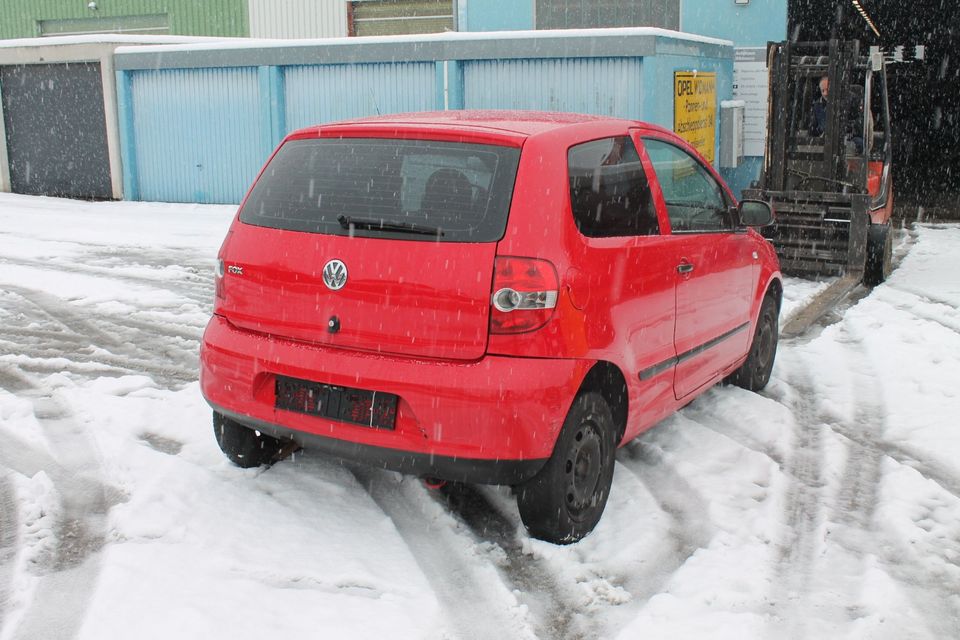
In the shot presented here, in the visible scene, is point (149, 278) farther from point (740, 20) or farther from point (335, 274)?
point (740, 20)

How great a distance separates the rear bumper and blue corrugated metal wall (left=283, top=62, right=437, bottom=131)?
12.4 meters

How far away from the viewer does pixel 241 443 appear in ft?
16.1

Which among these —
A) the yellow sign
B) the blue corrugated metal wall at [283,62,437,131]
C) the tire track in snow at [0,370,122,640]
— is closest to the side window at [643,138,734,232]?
the tire track in snow at [0,370,122,640]

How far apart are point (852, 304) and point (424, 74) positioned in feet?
28.4

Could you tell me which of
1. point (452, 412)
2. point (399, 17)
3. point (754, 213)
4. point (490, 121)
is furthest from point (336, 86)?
point (452, 412)

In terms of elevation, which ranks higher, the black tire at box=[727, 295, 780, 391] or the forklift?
the forklift

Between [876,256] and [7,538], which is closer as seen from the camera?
[7,538]

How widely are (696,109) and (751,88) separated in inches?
103

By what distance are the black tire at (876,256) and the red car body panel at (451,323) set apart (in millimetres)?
6463

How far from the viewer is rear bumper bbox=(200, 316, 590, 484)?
3.86 metres

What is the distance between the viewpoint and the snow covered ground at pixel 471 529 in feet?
11.9

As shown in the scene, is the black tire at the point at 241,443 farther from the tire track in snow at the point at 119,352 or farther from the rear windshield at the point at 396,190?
the tire track in snow at the point at 119,352

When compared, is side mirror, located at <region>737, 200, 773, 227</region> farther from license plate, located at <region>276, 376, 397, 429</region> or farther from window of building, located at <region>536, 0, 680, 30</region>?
window of building, located at <region>536, 0, 680, 30</region>

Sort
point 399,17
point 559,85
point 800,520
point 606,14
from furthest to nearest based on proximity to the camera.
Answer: point 399,17
point 606,14
point 559,85
point 800,520
